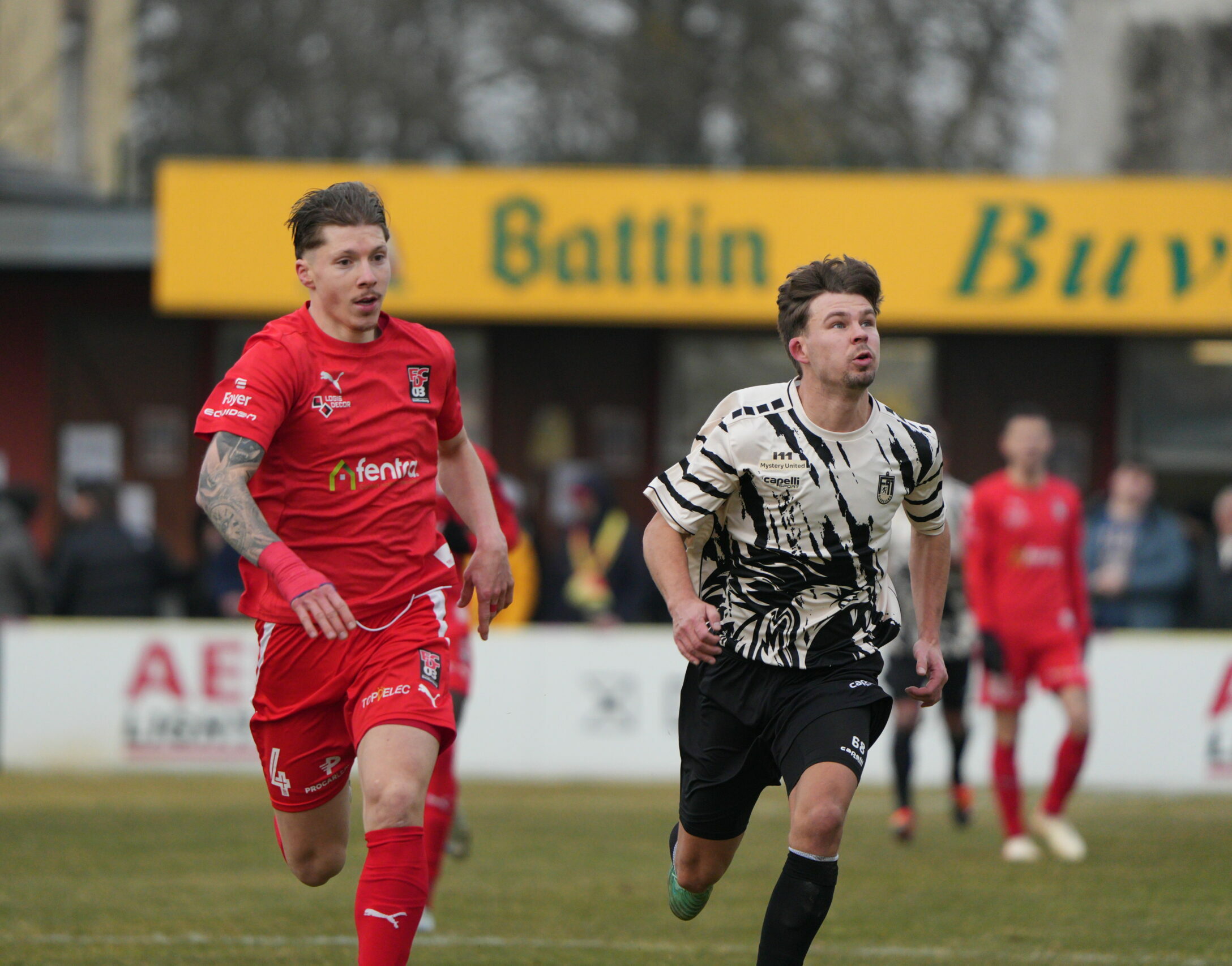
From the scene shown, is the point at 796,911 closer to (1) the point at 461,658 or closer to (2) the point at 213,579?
(1) the point at 461,658

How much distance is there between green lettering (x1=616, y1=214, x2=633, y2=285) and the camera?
16.2m

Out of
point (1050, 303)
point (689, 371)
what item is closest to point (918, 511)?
point (1050, 303)

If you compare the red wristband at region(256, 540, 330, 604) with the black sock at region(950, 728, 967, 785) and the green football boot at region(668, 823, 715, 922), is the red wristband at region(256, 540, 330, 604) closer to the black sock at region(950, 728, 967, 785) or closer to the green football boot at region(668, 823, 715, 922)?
the green football boot at region(668, 823, 715, 922)

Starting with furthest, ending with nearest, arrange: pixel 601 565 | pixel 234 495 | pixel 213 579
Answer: pixel 213 579, pixel 601 565, pixel 234 495

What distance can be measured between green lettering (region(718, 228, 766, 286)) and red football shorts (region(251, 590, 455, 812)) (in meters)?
11.0

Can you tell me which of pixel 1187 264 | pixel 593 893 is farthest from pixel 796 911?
pixel 1187 264

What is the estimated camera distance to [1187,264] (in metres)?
16.0

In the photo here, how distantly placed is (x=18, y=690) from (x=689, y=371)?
7536 mm

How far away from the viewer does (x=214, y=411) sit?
16.6 feet

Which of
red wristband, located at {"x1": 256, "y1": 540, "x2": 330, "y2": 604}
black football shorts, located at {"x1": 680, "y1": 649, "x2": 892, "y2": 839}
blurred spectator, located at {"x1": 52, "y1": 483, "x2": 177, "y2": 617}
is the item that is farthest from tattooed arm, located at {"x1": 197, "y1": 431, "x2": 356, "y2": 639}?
blurred spectator, located at {"x1": 52, "y1": 483, "x2": 177, "y2": 617}

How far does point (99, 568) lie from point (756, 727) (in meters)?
9.74

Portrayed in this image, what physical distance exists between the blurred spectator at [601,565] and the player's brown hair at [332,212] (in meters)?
8.90

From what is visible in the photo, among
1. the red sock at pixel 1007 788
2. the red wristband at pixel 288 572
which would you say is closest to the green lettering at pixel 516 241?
the red sock at pixel 1007 788

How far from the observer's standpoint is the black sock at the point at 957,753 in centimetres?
1039
